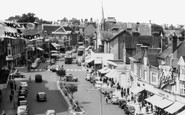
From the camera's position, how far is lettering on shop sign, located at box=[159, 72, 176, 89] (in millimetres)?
41047

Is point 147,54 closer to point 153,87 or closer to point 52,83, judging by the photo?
point 153,87

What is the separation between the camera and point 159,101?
4219 cm

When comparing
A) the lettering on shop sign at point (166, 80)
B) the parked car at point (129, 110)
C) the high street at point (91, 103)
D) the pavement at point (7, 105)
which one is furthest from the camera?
the pavement at point (7, 105)

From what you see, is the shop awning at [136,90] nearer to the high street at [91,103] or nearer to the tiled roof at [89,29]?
the high street at [91,103]

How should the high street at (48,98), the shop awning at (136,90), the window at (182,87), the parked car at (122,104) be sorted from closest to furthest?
the window at (182,87), the high street at (48,98), the parked car at (122,104), the shop awning at (136,90)

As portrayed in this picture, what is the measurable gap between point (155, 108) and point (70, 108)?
35.3 feet

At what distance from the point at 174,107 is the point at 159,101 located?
4.13 m

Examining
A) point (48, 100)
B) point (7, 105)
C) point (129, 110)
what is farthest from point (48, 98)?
point (129, 110)

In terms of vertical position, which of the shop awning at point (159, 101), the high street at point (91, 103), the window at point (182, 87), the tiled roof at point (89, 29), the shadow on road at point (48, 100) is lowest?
the high street at point (91, 103)

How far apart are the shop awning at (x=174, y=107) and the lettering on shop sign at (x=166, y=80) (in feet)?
9.20

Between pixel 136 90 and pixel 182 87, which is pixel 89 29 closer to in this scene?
pixel 136 90

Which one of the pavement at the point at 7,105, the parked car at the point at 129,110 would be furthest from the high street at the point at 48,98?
the parked car at the point at 129,110

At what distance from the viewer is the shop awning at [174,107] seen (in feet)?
123

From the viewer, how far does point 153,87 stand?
45.9m
